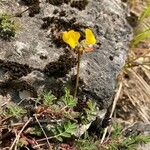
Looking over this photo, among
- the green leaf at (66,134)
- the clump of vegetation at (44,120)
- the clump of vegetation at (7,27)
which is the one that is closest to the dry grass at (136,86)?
the clump of vegetation at (44,120)

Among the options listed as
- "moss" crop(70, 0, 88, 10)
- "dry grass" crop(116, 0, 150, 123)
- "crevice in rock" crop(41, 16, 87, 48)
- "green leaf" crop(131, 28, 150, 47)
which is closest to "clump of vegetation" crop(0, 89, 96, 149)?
"crevice in rock" crop(41, 16, 87, 48)

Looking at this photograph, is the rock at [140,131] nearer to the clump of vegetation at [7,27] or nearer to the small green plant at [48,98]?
the small green plant at [48,98]

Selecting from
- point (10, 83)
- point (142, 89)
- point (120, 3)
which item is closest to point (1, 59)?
point (10, 83)

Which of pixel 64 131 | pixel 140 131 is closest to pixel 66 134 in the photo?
pixel 64 131

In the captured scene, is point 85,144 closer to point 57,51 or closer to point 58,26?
point 57,51

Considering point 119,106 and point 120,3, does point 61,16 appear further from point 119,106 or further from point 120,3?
point 119,106

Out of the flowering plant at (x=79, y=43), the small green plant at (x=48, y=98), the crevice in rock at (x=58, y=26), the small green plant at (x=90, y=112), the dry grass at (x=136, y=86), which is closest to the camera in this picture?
the flowering plant at (x=79, y=43)
